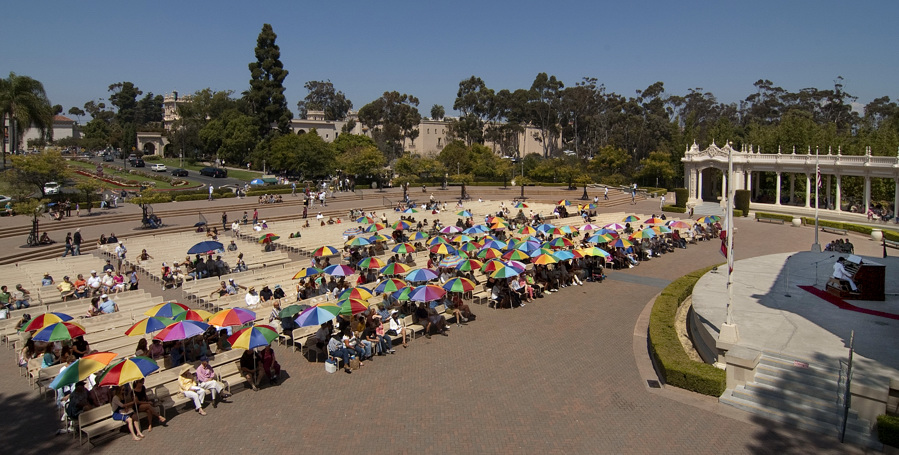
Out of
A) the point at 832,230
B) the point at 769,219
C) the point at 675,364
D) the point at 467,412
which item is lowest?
the point at 467,412

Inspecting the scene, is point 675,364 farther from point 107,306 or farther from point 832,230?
point 832,230

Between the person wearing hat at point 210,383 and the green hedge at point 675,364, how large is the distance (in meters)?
10.2

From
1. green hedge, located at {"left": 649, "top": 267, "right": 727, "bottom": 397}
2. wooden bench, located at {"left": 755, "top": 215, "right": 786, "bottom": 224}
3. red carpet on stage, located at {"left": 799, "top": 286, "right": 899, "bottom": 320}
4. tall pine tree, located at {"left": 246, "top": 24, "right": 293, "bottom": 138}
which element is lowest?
green hedge, located at {"left": 649, "top": 267, "right": 727, "bottom": 397}

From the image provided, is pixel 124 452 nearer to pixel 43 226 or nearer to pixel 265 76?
pixel 43 226

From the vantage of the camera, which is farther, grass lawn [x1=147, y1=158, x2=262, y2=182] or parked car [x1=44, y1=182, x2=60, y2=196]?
grass lawn [x1=147, y1=158, x2=262, y2=182]

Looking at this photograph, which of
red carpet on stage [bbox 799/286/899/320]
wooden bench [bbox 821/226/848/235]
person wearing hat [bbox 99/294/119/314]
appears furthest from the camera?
wooden bench [bbox 821/226/848/235]

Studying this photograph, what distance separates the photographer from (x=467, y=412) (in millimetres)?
11977

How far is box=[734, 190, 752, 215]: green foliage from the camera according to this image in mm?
47594

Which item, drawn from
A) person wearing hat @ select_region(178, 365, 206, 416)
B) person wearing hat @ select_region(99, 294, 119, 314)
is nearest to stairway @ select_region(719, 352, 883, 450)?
person wearing hat @ select_region(178, 365, 206, 416)

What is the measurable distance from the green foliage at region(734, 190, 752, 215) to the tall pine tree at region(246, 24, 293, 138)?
6171cm

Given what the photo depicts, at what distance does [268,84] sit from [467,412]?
79.6 m

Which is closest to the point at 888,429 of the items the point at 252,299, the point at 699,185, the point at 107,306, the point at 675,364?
the point at 675,364

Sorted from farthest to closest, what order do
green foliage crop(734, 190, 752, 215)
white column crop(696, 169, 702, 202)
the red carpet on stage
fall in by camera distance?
1. white column crop(696, 169, 702, 202)
2. green foliage crop(734, 190, 752, 215)
3. the red carpet on stage

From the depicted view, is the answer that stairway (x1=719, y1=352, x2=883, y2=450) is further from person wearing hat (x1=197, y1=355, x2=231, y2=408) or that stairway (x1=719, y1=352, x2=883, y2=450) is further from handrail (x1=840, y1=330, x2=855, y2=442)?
person wearing hat (x1=197, y1=355, x2=231, y2=408)
